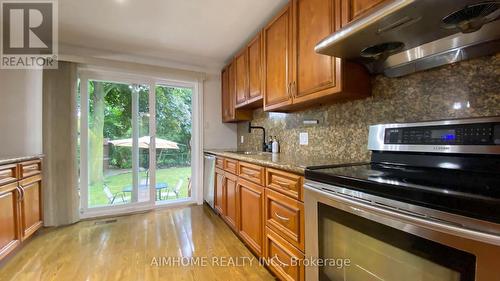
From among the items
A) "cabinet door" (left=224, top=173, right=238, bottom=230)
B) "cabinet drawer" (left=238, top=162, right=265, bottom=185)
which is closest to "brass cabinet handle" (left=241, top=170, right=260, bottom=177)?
"cabinet drawer" (left=238, top=162, right=265, bottom=185)

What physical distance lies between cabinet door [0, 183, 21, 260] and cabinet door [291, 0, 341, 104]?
96.2 inches

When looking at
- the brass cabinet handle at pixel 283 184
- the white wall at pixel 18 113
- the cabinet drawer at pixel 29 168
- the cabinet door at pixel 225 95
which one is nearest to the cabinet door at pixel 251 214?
the brass cabinet handle at pixel 283 184

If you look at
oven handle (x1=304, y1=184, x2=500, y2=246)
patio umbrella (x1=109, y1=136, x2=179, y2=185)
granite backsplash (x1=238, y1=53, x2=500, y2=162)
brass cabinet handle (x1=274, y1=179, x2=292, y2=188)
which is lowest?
brass cabinet handle (x1=274, y1=179, x2=292, y2=188)

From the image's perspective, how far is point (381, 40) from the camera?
1.13m

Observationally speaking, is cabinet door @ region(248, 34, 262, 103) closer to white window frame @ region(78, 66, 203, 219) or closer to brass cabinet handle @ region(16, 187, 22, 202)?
white window frame @ region(78, 66, 203, 219)

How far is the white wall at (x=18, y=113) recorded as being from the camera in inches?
87.9

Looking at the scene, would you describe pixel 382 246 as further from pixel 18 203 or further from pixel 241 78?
pixel 18 203

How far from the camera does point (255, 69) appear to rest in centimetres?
244

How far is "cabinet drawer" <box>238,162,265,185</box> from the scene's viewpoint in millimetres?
1737

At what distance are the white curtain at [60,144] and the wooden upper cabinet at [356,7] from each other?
9.95 feet

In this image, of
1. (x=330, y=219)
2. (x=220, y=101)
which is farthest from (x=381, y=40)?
(x=220, y=101)

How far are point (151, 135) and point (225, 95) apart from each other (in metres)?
1.25

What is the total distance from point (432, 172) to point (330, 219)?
1.64 feet

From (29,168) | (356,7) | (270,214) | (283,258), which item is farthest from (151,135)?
(356,7)
